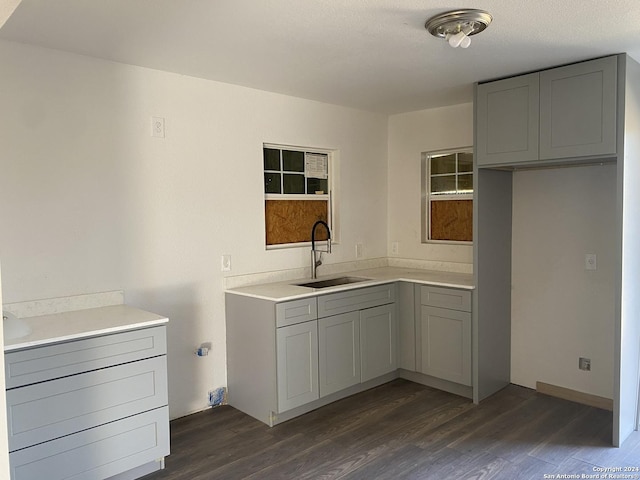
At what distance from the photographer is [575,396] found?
373cm

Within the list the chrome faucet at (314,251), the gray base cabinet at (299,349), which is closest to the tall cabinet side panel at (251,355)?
the gray base cabinet at (299,349)

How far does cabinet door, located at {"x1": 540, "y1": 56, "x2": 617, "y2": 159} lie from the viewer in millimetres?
2979

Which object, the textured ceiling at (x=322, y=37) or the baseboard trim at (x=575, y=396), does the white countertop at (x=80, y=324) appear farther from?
the baseboard trim at (x=575, y=396)

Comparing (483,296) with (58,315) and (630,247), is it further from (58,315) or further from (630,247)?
(58,315)

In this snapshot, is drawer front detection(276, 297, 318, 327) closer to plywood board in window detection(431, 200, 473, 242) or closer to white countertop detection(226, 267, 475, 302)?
white countertop detection(226, 267, 475, 302)

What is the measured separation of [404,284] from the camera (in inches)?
164

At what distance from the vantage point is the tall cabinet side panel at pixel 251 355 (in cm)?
332

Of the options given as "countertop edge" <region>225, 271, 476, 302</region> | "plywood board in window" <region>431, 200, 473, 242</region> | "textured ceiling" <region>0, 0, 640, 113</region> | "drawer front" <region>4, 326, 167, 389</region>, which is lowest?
"drawer front" <region>4, 326, 167, 389</region>

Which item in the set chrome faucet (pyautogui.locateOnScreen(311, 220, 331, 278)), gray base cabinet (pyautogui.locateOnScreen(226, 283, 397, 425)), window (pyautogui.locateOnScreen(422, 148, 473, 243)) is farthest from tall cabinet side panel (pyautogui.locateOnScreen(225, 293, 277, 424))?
window (pyautogui.locateOnScreen(422, 148, 473, 243))

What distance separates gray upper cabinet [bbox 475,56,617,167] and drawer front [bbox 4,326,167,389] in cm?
259

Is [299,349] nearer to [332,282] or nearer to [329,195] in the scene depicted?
[332,282]

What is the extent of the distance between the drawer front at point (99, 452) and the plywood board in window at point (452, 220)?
289 centimetres

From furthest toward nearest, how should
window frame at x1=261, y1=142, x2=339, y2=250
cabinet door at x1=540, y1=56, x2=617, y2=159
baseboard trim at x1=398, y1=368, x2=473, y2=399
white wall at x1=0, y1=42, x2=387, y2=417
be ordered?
window frame at x1=261, y1=142, x2=339, y2=250, baseboard trim at x1=398, y1=368, x2=473, y2=399, cabinet door at x1=540, y1=56, x2=617, y2=159, white wall at x1=0, y1=42, x2=387, y2=417

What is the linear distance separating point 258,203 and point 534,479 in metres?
2.59
